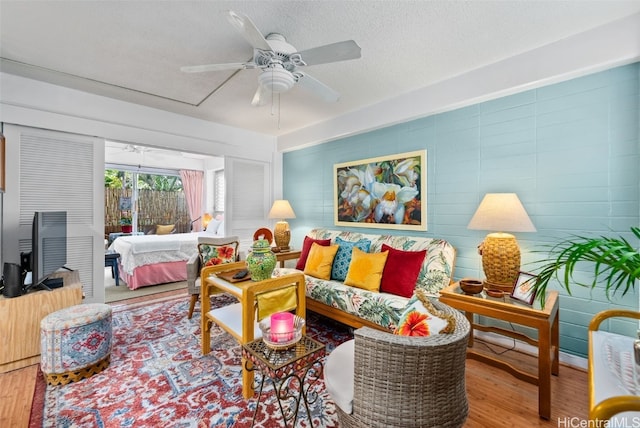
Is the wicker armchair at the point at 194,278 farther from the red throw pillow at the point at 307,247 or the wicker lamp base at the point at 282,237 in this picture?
the red throw pillow at the point at 307,247

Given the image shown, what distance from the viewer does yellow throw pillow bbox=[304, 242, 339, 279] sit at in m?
3.11

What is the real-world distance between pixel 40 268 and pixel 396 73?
3.58 metres

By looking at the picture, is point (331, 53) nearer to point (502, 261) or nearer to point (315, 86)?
point (315, 86)

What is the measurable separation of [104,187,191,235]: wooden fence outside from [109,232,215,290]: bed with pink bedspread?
2.24m

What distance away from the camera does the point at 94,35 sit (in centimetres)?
209

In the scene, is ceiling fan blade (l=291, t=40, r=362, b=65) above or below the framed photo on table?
above

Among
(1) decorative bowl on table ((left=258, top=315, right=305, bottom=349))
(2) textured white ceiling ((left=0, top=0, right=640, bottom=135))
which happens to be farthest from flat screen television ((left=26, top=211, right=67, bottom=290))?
(1) decorative bowl on table ((left=258, top=315, right=305, bottom=349))

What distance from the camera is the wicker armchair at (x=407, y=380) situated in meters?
1.13

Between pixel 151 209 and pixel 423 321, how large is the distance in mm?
7633

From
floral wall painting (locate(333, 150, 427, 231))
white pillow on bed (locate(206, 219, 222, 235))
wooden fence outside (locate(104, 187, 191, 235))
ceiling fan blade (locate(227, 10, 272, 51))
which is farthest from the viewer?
wooden fence outside (locate(104, 187, 191, 235))

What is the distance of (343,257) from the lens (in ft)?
10.3

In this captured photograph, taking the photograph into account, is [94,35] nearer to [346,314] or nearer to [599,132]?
[346,314]

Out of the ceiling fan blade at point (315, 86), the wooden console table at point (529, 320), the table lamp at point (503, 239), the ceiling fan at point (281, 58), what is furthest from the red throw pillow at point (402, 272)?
the ceiling fan at point (281, 58)

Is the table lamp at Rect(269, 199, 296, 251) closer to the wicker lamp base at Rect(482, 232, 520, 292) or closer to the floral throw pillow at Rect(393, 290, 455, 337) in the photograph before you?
the wicker lamp base at Rect(482, 232, 520, 292)
